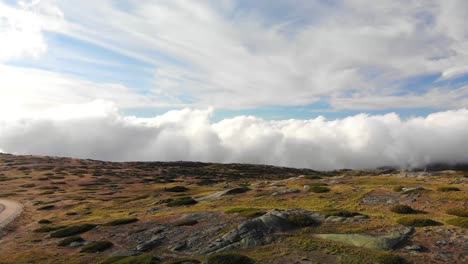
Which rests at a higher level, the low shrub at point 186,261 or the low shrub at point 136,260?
the low shrub at point 186,261

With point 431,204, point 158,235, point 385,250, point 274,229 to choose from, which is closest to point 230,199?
point 158,235

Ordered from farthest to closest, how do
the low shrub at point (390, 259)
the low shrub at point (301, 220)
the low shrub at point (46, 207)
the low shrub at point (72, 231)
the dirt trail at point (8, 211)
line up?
the low shrub at point (46, 207), the dirt trail at point (8, 211), the low shrub at point (72, 231), the low shrub at point (301, 220), the low shrub at point (390, 259)

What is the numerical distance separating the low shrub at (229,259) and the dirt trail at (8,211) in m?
40.8

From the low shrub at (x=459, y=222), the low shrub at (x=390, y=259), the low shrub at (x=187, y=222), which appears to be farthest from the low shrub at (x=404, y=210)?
the low shrub at (x=187, y=222)

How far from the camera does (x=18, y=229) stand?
144 feet

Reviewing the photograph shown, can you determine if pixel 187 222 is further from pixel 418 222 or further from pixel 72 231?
pixel 418 222

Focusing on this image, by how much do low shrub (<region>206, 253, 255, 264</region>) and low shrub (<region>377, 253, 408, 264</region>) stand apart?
7.83 m

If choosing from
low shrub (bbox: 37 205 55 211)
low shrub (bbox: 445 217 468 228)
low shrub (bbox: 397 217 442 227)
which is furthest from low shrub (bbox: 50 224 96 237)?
low shrub (bbox: 445 217 468 228)

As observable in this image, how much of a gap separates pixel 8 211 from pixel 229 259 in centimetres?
5612

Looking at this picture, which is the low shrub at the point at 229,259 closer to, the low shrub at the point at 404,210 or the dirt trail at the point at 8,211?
the low shrub at the point at 404,210

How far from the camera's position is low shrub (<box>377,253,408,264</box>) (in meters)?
18.2

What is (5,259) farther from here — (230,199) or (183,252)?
(230,199)

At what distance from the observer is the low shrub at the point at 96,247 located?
2862cm

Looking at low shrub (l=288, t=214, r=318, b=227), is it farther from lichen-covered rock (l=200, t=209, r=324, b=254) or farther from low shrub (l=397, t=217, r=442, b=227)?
low shrub (l=397, t=217, r=442, b=227)
